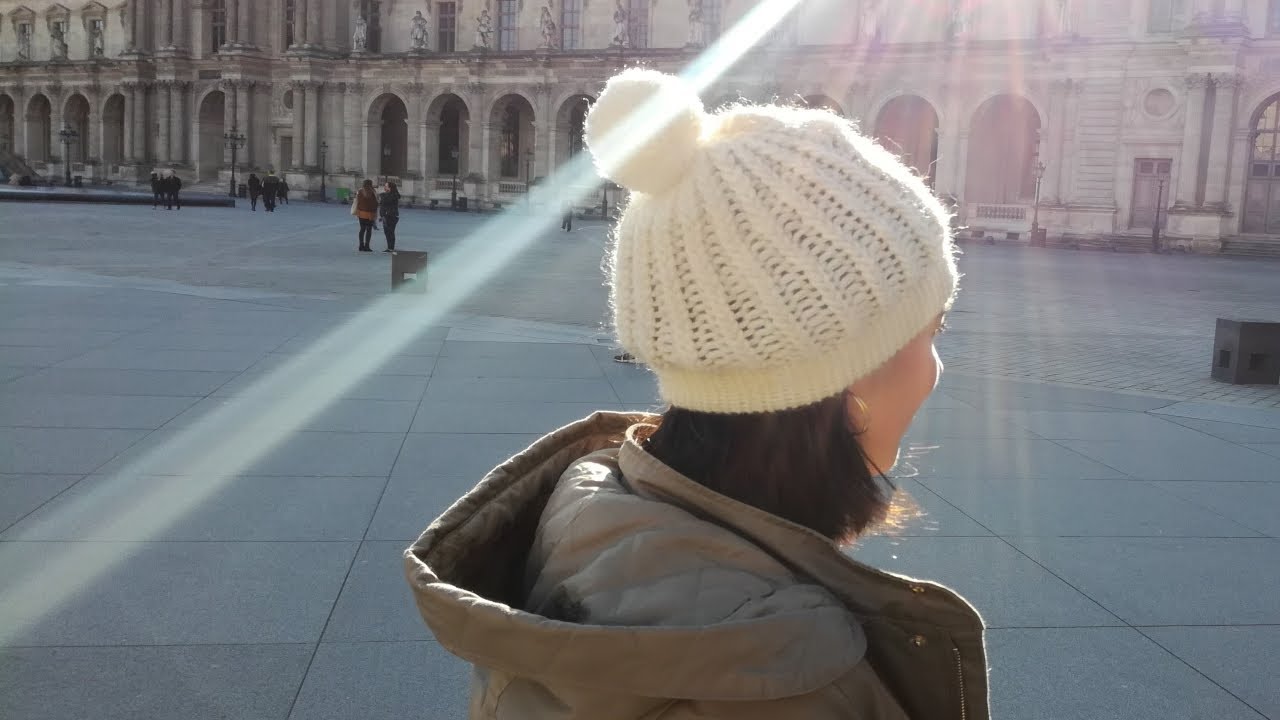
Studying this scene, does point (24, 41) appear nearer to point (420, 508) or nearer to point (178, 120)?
point (178, 120)

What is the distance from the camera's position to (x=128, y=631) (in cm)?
409

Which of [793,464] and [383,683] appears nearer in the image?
[793,464]

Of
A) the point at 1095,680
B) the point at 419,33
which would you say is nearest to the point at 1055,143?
the point at 419,33

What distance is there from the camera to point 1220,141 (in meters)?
40.0

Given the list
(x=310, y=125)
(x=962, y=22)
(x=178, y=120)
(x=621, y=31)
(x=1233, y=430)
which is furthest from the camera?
(x=178, y=120)

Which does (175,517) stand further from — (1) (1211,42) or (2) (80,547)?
(1) (1211,42)

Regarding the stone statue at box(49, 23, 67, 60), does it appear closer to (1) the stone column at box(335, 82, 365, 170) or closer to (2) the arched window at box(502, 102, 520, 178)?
(1) the stone column at box(335, 82, 365, 170)

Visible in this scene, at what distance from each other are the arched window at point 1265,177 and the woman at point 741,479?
4434 centimetres

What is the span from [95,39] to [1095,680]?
8120cm

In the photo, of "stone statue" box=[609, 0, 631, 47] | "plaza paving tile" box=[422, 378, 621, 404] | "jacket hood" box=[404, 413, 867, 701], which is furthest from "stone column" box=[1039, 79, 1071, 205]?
"jacket hood" box=[404, 413, 867, 701]

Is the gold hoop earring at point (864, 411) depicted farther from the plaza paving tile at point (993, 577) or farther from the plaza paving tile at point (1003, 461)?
the plaza paving tile at point (1003, 461)

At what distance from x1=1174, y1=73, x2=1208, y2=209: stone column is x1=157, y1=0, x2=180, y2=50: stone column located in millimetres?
53016

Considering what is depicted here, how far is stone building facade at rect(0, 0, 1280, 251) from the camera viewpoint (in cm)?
4081

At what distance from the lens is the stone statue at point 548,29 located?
5703 centimetres
